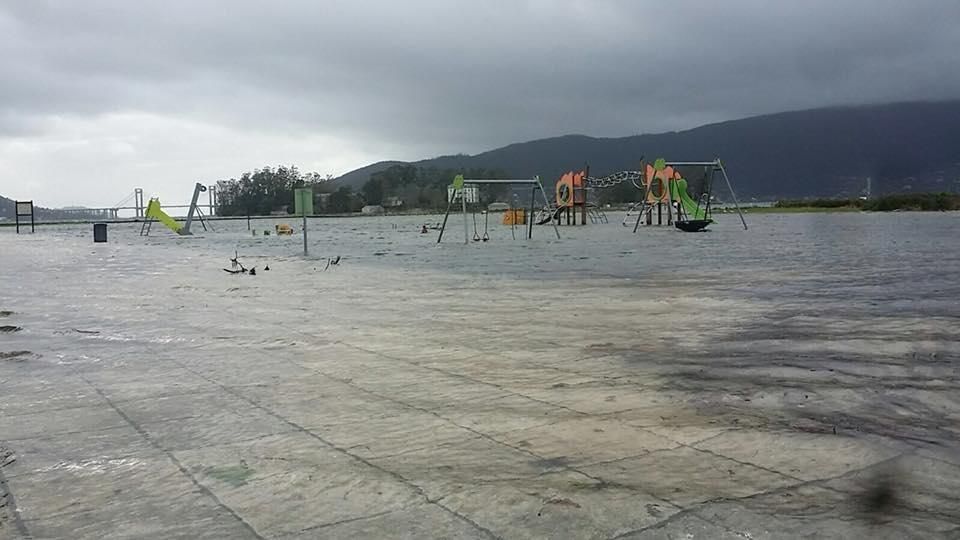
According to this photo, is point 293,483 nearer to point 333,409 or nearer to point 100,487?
point 100,487

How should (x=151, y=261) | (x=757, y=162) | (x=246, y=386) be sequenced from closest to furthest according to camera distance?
(x=246, y=386)
(x=151, y=261)
(x=757, y=162)

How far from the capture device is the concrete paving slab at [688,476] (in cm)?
292

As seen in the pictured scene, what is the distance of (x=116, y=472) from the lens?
324 centimetres

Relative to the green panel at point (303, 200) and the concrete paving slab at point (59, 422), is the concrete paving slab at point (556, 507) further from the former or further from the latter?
the green panel at point (303, 200)

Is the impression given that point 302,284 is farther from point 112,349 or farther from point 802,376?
point 802,376

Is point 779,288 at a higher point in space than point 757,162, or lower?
lower

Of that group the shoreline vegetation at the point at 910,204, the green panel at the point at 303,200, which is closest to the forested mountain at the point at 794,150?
the shoreline vegetation at the point at 910,204

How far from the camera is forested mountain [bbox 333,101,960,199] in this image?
130m

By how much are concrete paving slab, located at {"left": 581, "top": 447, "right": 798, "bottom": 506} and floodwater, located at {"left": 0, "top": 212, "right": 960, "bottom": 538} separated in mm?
13

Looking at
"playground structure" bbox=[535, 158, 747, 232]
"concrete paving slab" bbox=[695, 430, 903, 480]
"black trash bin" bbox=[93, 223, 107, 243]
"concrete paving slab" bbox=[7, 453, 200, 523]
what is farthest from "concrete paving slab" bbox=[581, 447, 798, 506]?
"black trash bin" bbox=[93, 223, 107, 243]

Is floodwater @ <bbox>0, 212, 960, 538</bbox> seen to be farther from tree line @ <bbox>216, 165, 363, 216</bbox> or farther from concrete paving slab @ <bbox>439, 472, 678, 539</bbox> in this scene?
tree line @ <bbox>216, 165, 363, 216</bbox>

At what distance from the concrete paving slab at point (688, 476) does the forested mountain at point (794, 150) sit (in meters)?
122

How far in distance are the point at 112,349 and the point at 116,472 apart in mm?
3407

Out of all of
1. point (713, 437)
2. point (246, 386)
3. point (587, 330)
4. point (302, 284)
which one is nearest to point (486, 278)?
point (302, 284)
